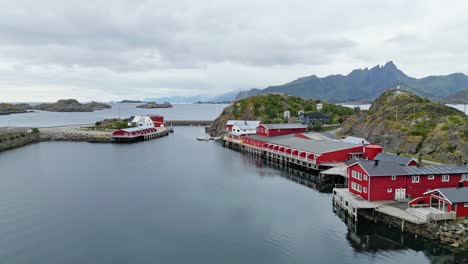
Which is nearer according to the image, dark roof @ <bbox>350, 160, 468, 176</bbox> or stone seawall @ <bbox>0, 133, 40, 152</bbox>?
dark roof @ <bbox>350, 160, 468, 176</bbox>

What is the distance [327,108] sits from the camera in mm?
135625

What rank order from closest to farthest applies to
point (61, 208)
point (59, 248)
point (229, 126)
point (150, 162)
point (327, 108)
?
point (59, 248) → point (61, 208) → point (150, 162) → point (229, 126) → point (327, 108)

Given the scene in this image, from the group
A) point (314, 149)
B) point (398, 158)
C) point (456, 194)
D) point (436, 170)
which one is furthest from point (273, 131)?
point (456, 194)

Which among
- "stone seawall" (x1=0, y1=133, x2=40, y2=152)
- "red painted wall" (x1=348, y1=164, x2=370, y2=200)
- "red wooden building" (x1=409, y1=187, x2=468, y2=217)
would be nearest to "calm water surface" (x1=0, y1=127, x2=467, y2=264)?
"red painted wall" (x1=348, y1=164, x2=370, y2=200)

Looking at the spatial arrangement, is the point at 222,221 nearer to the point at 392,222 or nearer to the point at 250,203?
the point at 250,203

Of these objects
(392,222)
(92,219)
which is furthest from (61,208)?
(392,222)

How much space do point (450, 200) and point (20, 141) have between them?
93.3 metres

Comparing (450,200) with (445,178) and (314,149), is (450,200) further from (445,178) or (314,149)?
(314,149)

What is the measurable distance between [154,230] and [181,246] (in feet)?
14.1

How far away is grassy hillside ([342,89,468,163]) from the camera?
2030 inches

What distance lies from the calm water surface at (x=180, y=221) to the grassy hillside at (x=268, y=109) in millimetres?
60052

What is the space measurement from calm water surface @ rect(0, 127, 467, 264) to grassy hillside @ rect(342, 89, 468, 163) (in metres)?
20.7

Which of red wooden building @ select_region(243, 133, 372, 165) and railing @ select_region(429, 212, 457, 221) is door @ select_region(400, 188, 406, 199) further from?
red wooden building @ select_region(243, 133, 372, 165)

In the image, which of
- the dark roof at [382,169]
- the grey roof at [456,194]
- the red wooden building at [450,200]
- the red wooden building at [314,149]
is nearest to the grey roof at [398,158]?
the dark roof at [382,169]
